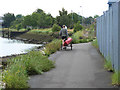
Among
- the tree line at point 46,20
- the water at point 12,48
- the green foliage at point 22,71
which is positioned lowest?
the water at point 12,48

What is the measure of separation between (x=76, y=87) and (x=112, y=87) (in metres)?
1.07

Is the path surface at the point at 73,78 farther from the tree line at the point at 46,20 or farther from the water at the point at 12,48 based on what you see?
the tree line at the point at 46,20

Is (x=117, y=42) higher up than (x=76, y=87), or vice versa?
(x=117, y=42)

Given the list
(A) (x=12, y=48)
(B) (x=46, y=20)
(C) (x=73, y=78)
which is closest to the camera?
(C) (x=73, y=78)

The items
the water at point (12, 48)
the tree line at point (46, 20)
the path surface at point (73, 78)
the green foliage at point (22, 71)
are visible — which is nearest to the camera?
the green foliage at point (22, 71)

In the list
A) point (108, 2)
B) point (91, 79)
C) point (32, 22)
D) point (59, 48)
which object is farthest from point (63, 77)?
point (32, 22)

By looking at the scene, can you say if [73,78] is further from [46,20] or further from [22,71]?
[46,20]

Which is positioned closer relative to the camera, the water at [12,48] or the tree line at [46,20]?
the water at [12,48]

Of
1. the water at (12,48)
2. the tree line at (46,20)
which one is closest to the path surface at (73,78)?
the water at (12,48)

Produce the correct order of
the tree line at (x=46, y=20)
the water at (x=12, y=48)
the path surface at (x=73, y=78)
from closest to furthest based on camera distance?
the path surface at (x=73, y=78)
the water at (x=12, y=48)
the tree line at (x=46, y=20)

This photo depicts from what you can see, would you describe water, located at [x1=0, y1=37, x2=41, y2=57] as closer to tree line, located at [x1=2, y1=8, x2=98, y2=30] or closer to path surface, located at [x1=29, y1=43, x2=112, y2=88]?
tree line, located at [x1=2, y1=8, x2=98, y2=30]

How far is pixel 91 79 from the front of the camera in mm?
8906

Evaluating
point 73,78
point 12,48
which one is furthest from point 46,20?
point 73,78

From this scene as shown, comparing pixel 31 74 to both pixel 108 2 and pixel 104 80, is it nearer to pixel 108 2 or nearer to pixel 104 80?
pixel 104 80
